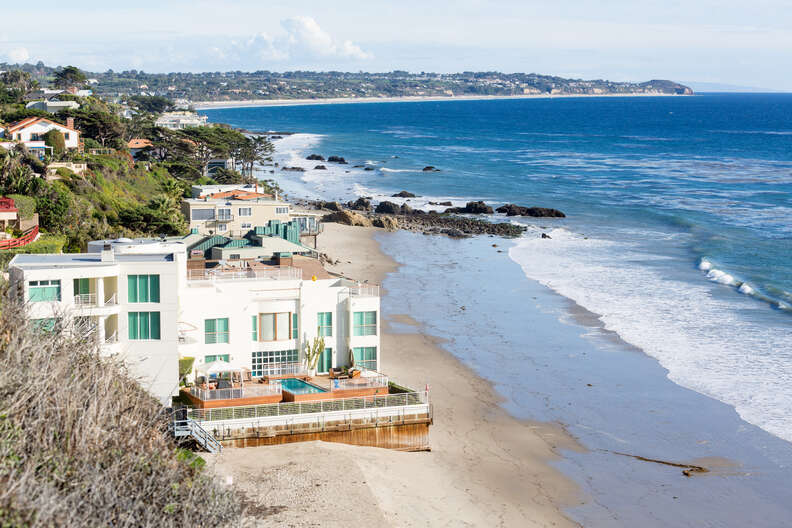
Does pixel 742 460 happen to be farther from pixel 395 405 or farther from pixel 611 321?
pixel 611 321

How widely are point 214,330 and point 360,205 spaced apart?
167 ft

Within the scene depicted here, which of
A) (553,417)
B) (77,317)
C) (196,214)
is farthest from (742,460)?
(196,214)

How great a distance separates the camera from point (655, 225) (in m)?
69.1

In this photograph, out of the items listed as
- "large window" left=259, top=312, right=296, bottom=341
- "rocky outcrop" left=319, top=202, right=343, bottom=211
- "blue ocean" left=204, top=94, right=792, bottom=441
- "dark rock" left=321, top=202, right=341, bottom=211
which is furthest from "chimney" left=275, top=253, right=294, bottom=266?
"dark rock" left=321, top=202, right=341, bottom=211

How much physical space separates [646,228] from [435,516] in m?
50.4

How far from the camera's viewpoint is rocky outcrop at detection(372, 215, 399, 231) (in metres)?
67.9

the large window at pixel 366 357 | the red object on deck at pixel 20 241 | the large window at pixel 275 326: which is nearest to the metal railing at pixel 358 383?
the large window at pixel 366 357

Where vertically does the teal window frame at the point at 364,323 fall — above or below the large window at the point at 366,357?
above

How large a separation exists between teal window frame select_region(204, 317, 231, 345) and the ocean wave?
16283mm

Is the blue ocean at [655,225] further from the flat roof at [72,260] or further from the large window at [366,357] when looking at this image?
the flat roof at [72,260]

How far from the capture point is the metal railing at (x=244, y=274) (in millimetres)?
28731

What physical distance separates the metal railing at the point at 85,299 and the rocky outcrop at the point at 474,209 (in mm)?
53341

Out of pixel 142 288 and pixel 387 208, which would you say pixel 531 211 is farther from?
pixel 142 288

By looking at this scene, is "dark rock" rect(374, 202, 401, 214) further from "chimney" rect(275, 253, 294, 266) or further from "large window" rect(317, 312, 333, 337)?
"large window" rect(317, 312, 333, 337)
